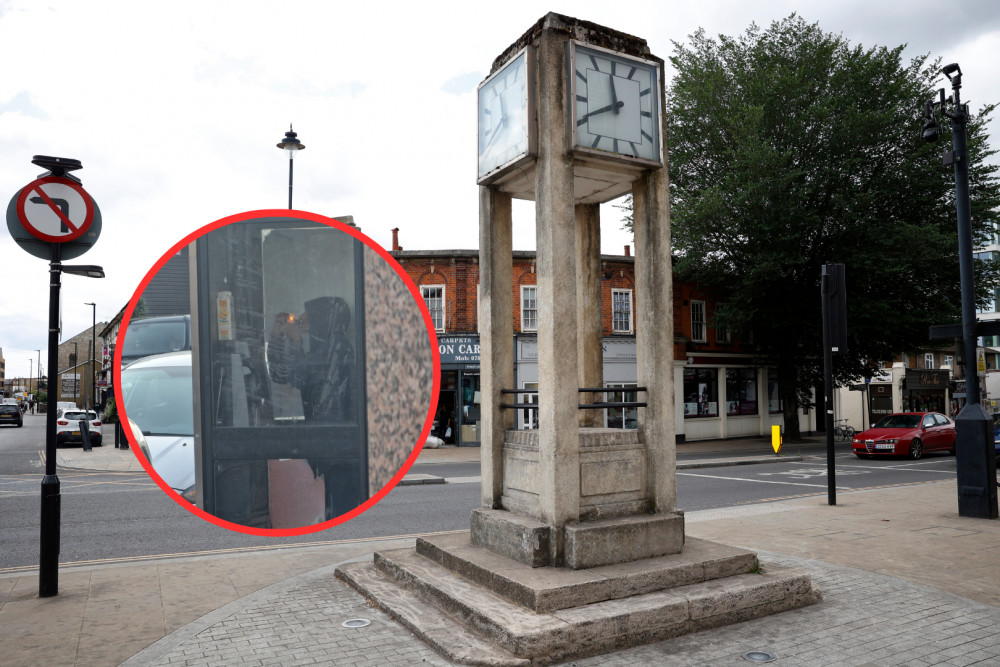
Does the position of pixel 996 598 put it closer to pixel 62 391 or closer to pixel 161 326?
pixel 161 326

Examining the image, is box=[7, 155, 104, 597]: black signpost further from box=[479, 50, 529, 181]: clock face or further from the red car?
the red car

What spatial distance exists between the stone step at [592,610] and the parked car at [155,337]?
2.96 metres

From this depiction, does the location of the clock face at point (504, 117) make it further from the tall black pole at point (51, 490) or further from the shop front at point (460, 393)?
the shop front at point (460, 393)

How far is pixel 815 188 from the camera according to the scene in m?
24.2

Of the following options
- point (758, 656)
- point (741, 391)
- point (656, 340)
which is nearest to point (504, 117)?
point (656, 340)

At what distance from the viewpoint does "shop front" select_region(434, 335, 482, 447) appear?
84.4ft

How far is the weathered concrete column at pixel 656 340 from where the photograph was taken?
5438mm

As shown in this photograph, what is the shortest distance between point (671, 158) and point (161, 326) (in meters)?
27.0

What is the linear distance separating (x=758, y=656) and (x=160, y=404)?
3.83m

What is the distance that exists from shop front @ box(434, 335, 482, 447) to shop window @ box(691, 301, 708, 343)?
9859 millimetres

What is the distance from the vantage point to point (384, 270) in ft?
6.61

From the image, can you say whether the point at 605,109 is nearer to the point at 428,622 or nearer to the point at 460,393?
the point at 428,622
